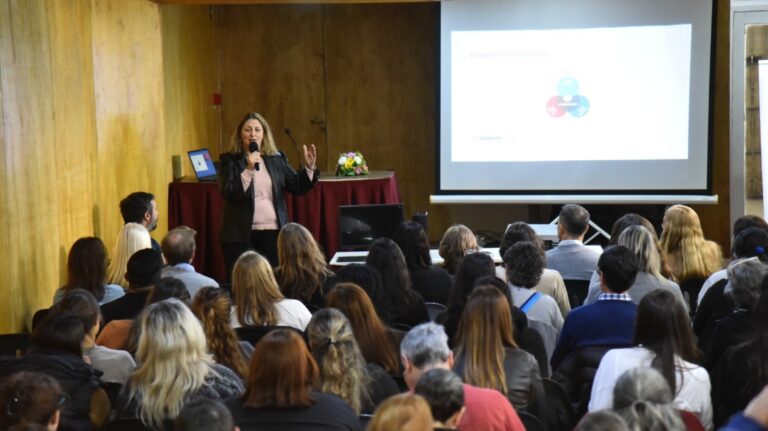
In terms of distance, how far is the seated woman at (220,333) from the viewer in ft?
12.3

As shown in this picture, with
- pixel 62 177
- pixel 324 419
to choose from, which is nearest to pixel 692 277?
pixel 324 419

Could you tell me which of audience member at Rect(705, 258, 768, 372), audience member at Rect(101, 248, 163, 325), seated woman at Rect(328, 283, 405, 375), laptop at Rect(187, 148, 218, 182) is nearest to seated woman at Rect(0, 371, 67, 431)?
seated woman at Rect(328, 283, 405, 375)

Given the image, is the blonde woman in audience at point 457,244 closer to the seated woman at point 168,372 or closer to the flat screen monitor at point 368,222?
the flat screen monitor at point 368,222

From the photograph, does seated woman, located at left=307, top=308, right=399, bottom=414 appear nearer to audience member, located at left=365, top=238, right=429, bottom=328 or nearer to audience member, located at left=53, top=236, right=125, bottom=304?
audience member, located at left=365, top=238, right=429, bottom=328

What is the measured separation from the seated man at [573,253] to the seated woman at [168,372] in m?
2.74

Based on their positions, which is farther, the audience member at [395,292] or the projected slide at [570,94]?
the projected slide at [570,94]

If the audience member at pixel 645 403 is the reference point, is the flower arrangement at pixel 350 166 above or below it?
above

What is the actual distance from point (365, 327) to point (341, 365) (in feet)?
1.69

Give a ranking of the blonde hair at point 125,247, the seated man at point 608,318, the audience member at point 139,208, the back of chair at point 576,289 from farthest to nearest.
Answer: the audience member at point 139,208
the back of chair at point 576,289
the blonde hair at point 125,247
the seated man at point 608,318

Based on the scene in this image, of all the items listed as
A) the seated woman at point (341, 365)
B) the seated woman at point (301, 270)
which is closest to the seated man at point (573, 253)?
the seated woman at point (301, 270)

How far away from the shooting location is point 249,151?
22.4 feet

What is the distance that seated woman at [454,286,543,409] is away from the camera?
347 centimetres

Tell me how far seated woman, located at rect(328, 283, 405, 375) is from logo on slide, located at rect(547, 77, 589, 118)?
607 cm

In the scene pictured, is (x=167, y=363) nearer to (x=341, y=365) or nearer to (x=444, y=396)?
(x=341, y=365)
